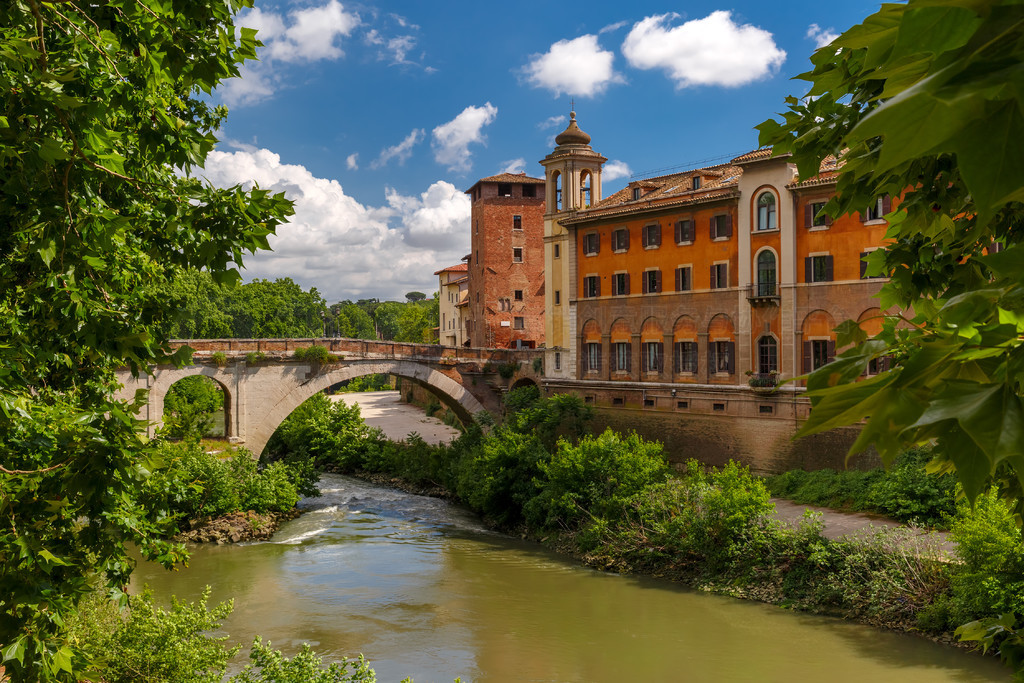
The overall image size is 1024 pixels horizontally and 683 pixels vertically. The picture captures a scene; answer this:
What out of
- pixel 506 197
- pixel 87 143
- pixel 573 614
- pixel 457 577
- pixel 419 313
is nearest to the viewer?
pixel 87 143

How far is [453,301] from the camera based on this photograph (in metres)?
64.1

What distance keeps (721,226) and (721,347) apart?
12.6 feet

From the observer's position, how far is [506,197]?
155 ft

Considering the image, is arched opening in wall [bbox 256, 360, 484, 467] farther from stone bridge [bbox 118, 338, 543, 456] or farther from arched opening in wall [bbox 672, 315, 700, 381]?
arched opening in wall [bbox 672, 315, 700, 381]

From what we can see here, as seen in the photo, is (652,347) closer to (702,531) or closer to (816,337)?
(816,337)

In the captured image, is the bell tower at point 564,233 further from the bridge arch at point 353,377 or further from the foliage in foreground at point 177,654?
the foliage in foreground at point 177,654

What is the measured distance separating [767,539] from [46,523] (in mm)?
16301

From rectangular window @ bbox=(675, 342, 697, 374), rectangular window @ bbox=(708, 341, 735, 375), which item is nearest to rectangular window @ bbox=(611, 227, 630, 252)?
rectangular window @ bbox=(675, 342, 697, 374)

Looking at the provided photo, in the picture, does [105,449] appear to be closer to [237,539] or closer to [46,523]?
[46,523]

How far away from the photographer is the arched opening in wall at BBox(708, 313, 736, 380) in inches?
1067

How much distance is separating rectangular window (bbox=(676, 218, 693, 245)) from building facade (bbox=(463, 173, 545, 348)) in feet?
62.8

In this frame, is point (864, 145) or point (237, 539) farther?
point (237, 539)

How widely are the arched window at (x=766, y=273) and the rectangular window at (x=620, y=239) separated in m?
5.31

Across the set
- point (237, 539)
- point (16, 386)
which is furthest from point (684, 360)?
point (16, 386)
